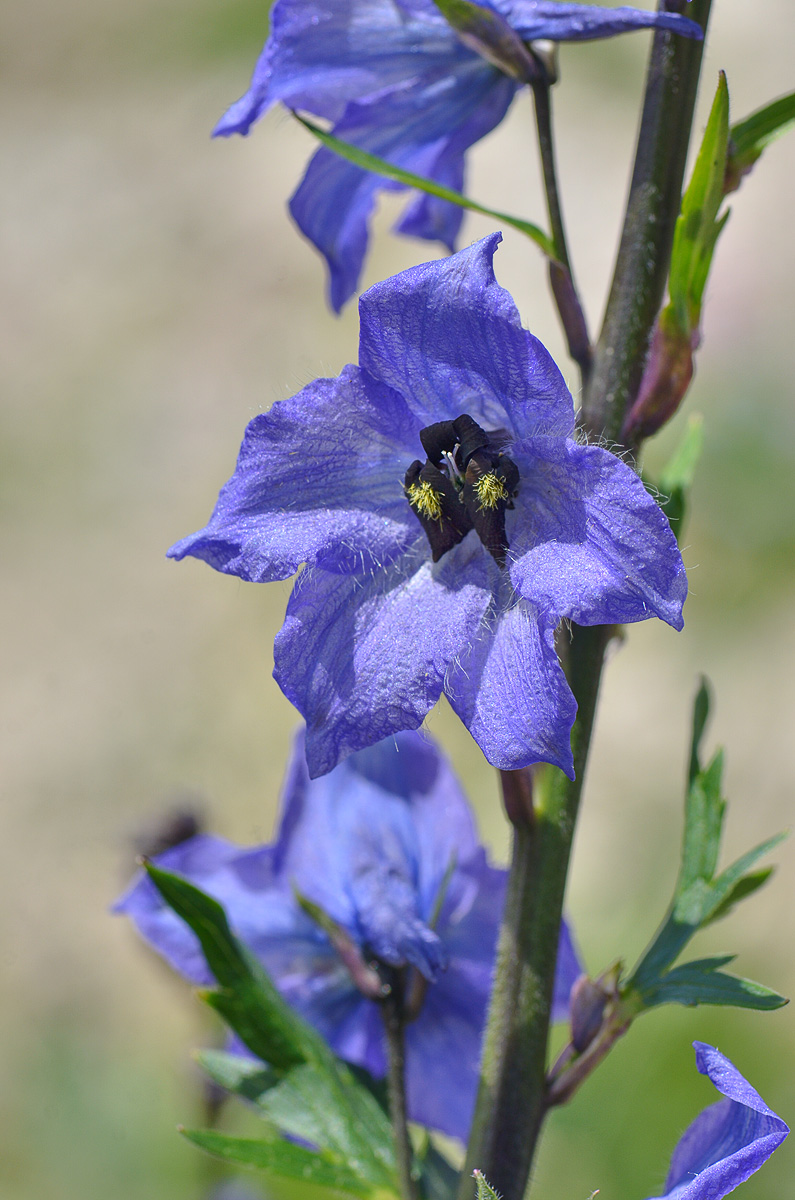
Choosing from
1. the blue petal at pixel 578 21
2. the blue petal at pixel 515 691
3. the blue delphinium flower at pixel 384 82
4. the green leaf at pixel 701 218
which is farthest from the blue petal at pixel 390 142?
the blue petal at pixel 515 691

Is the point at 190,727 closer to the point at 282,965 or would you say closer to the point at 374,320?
the point at 282,965

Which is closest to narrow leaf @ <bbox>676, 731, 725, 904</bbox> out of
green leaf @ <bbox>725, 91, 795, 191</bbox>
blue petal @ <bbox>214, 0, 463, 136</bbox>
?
green leaf @ <bbox>725, 91, 795, 191</bbox>

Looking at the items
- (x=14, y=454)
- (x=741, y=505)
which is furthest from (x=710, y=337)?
(x=14, y=454)

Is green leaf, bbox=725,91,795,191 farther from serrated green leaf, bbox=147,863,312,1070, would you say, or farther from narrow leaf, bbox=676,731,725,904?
serrated green leaf, bbox=147,863,312,1070

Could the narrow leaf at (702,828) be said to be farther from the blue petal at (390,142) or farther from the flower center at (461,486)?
the blue petal at (390,142)

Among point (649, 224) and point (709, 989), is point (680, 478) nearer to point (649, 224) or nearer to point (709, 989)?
point (649, 224)

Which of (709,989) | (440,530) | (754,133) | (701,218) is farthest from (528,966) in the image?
(754,133)
